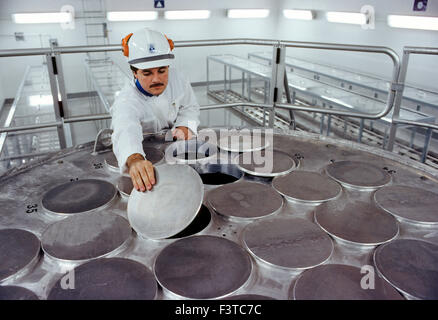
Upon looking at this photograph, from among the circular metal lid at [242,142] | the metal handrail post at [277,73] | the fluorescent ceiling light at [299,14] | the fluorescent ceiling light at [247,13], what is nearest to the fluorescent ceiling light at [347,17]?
the fluorescent ceiling light at [299,14]

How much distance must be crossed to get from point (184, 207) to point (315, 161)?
2.71ft

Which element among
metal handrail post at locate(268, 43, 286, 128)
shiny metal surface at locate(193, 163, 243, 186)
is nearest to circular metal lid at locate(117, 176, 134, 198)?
shiny metal surface at locate(193, 163, 243, 186)

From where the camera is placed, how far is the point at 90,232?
4.13ft

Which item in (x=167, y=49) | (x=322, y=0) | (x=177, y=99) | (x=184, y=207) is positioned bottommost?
(x=184, y=207)

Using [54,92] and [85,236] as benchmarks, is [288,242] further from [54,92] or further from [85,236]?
[54,92]

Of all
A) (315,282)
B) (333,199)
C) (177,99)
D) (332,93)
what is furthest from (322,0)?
(315,282)

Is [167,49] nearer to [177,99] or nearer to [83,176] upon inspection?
[177,99]

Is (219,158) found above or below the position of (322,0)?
below

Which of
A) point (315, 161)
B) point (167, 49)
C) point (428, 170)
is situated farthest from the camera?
point (315, 161)

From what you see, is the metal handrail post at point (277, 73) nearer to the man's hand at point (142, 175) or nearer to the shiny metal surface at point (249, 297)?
the man's hand at point (142, 175)

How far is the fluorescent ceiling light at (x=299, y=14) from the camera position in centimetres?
853

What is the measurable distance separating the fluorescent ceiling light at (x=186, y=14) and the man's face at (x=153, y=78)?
289 inches

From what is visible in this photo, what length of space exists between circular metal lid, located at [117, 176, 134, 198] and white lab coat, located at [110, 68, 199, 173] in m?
0.09

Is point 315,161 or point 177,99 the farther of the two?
point 177,99
